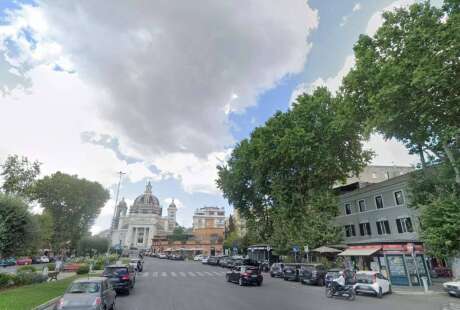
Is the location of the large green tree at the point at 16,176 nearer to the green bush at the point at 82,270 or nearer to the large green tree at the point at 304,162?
the green bush at the point at 82,270

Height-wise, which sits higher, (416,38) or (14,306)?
(416,38)

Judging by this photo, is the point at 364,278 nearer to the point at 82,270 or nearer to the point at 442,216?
the point at 442,216

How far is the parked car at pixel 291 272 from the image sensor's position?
24.5 m

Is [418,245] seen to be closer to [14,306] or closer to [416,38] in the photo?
[416,38]

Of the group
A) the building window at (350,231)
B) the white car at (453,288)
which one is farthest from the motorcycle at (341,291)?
the building window at (350,231)

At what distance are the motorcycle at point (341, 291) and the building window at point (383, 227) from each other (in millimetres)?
18941

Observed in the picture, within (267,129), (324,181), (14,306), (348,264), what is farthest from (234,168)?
(14,306)

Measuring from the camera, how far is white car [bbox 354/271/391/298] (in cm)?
1599

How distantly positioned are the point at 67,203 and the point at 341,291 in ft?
152

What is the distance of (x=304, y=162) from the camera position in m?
31.0

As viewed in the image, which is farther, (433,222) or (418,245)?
(418,245)

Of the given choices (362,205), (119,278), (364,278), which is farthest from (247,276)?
(362,205)

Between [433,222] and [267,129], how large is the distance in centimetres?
2004

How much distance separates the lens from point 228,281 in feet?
73.9
